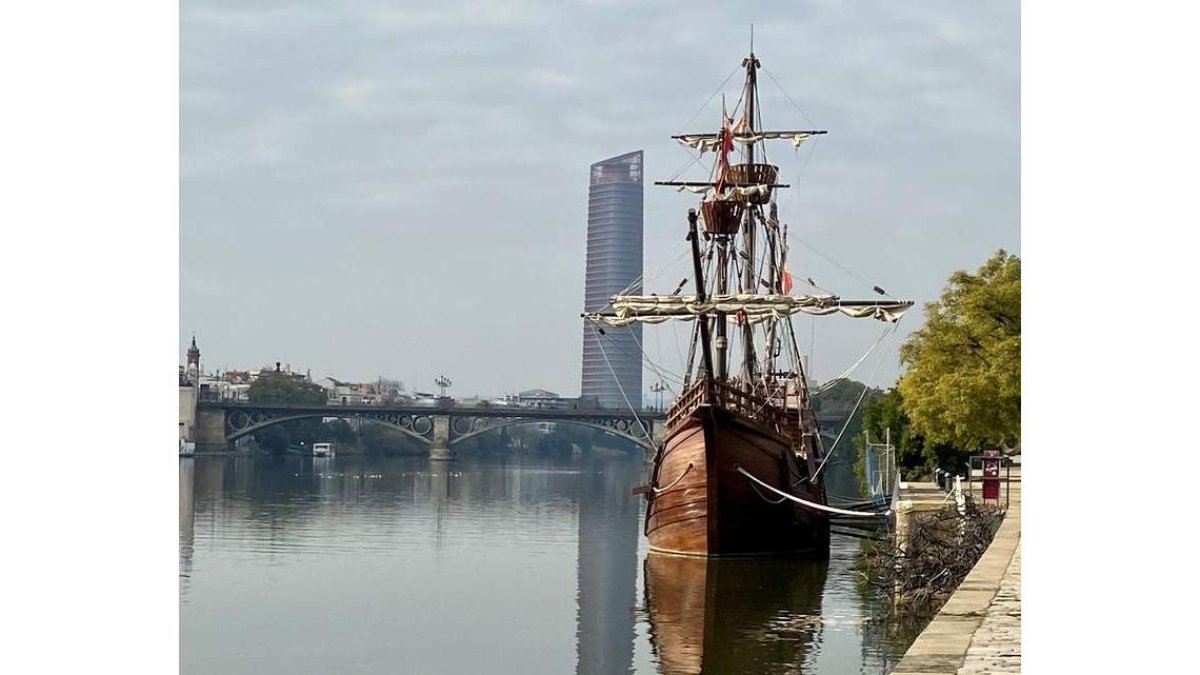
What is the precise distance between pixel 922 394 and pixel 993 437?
4.47 ft

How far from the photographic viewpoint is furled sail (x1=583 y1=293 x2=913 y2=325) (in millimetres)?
24469

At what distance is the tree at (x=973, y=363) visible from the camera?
78.6 feet

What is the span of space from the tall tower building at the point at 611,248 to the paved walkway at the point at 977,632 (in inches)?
4457

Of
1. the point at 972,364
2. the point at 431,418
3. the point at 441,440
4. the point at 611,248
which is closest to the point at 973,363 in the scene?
the point at 972,364

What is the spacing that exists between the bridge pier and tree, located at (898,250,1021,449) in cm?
5378

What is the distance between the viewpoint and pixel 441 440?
7919 centimetres

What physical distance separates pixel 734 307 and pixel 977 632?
16594mm

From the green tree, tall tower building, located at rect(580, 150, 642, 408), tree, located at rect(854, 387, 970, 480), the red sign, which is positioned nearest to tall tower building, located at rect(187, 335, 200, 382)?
the green tree

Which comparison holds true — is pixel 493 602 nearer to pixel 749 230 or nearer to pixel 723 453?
pixel 723 453

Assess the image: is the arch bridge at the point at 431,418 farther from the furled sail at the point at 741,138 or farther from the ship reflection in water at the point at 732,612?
the ship reflection in water at the point at 732,612

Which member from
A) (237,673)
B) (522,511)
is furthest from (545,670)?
(522,511)
